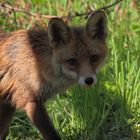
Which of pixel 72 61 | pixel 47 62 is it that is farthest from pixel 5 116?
pixel 72 61

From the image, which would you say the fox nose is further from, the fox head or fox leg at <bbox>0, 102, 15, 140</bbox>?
fox leg at <bbox>0, 102, 15, 140</bbox>

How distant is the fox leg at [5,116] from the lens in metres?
5.41

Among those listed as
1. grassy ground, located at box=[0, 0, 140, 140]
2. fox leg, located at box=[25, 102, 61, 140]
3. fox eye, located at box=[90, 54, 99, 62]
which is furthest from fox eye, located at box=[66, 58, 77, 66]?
grassy ground, located at box=[0, 0, 140, 140]

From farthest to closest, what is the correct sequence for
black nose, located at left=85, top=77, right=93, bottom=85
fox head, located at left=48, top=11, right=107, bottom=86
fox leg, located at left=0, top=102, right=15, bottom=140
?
fox leg, located at left=0, top=102, right=15, bottom=140 < fox head, located at left=48, top=11, right=107, bottom=86 < black nose, located at left=85, top=77, right=93, bottom=85

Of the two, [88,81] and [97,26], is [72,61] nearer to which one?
[88,81]

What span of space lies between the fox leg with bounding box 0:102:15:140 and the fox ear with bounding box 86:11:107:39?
1165 mm

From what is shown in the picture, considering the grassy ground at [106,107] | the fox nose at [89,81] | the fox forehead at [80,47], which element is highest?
the fox forehead at [80,47]

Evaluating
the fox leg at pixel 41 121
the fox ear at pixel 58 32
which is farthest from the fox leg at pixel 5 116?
the fox ear at pixel 58 32

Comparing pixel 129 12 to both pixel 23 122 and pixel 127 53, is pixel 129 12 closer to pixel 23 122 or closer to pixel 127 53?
pixel 127 53

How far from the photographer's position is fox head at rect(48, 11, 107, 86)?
480cm

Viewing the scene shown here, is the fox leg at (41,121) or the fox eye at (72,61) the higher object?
the fox eye at (72,61)

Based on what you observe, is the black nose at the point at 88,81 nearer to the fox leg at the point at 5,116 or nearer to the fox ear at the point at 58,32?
the fox ear at the point at 58,32

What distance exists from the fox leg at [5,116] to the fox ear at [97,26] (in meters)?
1.17

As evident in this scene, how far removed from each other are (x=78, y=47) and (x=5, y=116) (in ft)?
3.90
